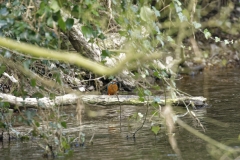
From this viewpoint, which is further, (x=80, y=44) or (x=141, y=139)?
(x=80, y=44)

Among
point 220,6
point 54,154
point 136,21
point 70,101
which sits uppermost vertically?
point 220,6

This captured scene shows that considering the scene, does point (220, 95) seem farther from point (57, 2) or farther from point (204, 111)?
point (57, 2)

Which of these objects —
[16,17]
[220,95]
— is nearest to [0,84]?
[16,17]

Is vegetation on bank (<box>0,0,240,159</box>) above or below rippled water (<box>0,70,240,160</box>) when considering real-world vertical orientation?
above

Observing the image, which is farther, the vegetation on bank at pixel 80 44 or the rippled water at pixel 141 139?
the rippled water at pixel 141 139

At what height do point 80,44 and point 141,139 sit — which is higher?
point 80,44

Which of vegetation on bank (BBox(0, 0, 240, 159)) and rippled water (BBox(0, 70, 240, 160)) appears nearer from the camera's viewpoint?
vegetation on bank (BBox(0, 0, 240, 159))

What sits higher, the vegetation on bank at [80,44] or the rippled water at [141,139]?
the vegetation on bank at [80,44]

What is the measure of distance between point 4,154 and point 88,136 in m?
1.37

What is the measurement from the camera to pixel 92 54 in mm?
8836

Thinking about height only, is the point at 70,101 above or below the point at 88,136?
above

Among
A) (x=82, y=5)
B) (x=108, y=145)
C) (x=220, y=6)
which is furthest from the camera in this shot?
(x=220, y=6)

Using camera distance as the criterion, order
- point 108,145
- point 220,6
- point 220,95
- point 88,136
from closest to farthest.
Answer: point 108,145, point 88,136, point 220,95, point 220,6

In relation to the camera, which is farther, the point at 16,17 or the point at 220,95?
the point at 220,95
